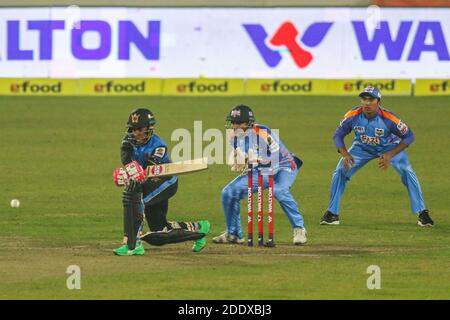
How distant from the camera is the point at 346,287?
13703mm

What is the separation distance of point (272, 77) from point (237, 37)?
186 centimetres

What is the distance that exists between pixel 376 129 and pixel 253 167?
3.16 metres

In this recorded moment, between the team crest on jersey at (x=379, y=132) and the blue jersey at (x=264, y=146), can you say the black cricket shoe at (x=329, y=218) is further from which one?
the blue jersey at (x=264, y=146)

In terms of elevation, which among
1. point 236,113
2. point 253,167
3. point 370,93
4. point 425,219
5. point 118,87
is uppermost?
point 118,87

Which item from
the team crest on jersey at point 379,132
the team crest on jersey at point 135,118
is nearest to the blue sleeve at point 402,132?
the team crest on jersey at point 379,132

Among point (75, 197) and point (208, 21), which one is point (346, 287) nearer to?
point (75, 197)

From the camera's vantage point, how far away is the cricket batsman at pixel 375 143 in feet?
61.2

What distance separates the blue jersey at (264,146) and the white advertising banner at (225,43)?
28.7m

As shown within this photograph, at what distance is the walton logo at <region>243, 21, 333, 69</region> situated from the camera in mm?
45375

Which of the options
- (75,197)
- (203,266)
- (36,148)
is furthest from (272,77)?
(203,266)

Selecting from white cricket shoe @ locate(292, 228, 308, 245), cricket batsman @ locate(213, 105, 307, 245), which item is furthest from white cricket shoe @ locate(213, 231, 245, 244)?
white cricket shoe @ locate(292, 228, 308, 245)

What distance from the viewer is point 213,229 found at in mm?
18391

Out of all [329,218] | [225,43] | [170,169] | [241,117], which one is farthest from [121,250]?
[225,43]

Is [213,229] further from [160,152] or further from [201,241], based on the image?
[160,152]
